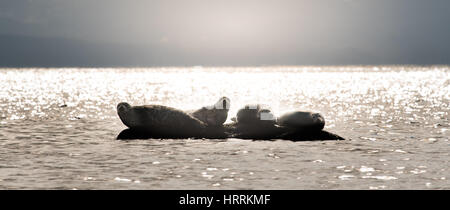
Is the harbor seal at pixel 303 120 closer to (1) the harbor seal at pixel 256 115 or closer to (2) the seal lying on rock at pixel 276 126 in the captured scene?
(2) the seal lying on rock at pixel 276 126

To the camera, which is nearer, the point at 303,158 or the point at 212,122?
the point at 303,158

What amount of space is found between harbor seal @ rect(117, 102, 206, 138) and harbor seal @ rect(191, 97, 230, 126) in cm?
67

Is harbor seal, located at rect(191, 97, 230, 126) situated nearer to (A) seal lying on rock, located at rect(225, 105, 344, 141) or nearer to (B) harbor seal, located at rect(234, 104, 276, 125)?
(A) seal lying on rock, located at rect(225, 105, 344, 141)

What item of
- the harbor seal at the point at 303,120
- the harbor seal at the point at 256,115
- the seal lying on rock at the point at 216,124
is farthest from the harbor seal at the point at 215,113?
the harbor seal at the point at 303,120

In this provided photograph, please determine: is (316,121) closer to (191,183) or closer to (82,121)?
(191,183)

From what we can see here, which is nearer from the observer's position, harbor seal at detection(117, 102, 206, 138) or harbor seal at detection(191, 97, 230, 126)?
harbor seal at detection(117, 102, 206, 138)

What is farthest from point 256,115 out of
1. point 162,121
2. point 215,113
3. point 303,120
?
point 162,121

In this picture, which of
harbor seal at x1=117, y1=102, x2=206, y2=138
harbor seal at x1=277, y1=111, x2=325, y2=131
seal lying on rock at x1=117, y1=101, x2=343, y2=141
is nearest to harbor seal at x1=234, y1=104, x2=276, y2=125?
seal lying on rock at x1=117, y1=101, x2=343, y2=141

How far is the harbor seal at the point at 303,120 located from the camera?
30.2m

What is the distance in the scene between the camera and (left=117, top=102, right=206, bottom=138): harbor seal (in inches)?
1187

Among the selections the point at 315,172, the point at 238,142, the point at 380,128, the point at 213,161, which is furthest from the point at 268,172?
the point at 380,128

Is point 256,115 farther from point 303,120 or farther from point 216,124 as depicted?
point 303,120

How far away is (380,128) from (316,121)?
6.60 m

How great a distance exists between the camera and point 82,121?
41531 millimetres
